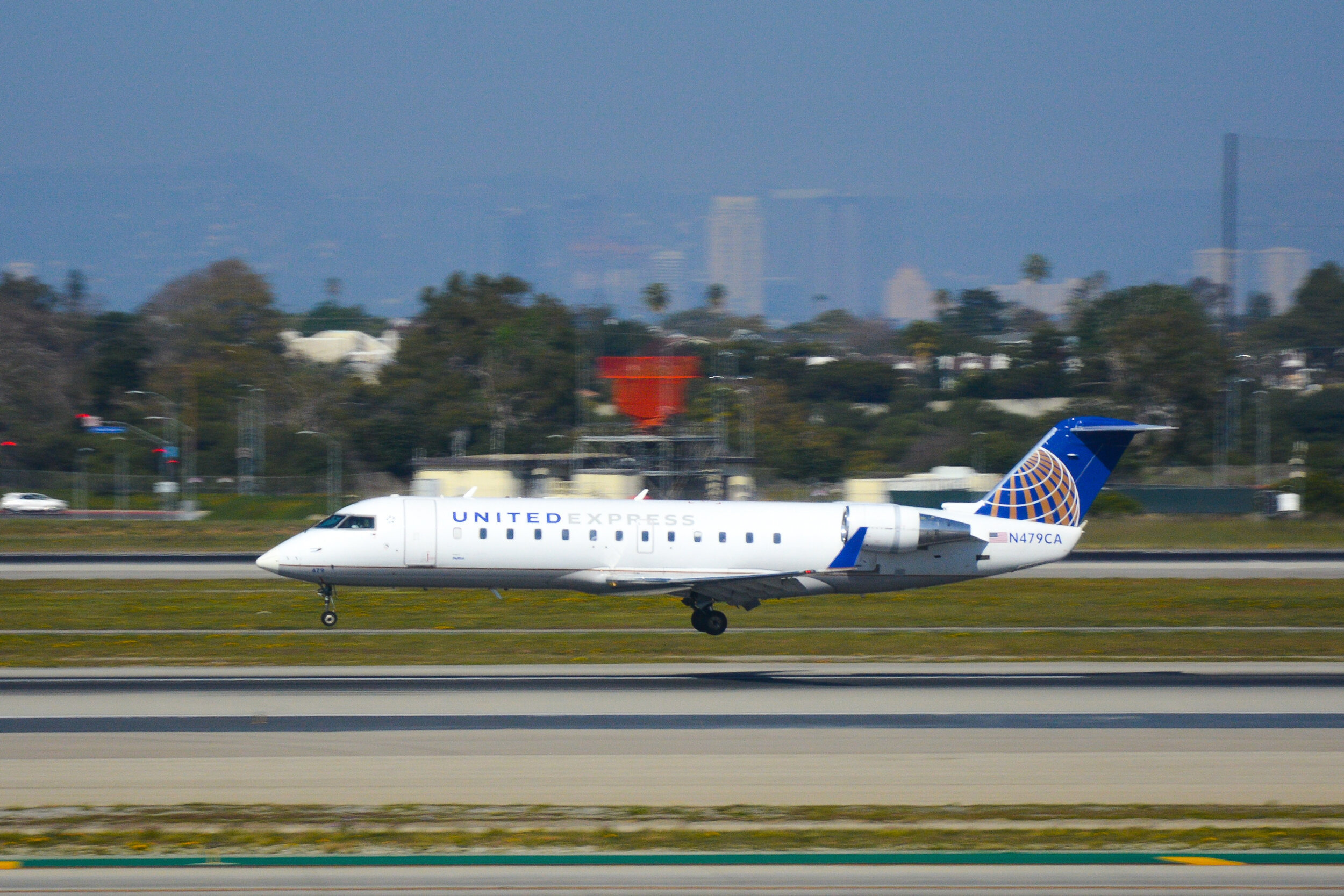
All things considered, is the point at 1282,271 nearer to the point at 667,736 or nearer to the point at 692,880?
the point at 667,736

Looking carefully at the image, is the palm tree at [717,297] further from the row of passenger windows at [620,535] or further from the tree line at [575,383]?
the row of passenger windows at [620,535]

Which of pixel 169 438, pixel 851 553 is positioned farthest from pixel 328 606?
pixel 169 438

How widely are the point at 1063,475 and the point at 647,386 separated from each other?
2671 centimetres

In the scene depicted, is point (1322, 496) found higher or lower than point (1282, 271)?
lower

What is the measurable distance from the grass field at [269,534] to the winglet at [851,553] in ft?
91.6

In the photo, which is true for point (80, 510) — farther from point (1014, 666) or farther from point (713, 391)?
point (1014, 666)

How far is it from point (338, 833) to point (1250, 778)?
10328mm

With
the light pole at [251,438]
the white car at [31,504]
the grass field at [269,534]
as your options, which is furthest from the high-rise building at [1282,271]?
the white car at [31,504]

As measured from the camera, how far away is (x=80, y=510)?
72.4 metres

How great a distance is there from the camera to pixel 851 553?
25875 millimetres

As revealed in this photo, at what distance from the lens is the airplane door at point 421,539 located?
84.5 feet

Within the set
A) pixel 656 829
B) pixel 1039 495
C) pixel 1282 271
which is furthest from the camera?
pixel 1282 271

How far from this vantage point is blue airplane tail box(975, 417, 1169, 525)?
28188 millimetres

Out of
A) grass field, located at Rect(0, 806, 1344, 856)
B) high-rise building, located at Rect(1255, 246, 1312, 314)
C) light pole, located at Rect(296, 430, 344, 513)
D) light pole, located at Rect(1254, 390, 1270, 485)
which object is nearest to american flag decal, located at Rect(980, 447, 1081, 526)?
grass field, located at Rect(0, 806, 1344, 856)
